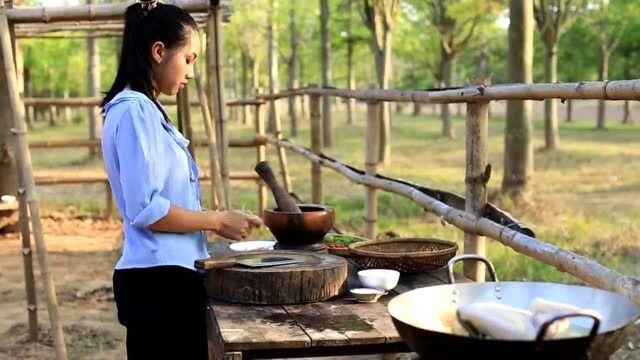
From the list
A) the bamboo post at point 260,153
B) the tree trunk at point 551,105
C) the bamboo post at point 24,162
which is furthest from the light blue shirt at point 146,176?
the tree trunk at point 551,105

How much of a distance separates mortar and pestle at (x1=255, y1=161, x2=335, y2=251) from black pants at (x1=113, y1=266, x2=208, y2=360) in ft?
2.11

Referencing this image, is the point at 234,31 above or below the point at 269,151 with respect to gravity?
above

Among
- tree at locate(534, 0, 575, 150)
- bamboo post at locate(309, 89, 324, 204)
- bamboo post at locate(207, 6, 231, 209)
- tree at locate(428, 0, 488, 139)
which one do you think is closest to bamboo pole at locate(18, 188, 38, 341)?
bamboo post at locate(207, 6, 231, 209)

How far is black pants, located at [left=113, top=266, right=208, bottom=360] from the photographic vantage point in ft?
7.39

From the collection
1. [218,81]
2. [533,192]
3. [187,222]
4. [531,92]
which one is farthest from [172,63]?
[533,192]

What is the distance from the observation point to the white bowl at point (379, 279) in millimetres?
2424

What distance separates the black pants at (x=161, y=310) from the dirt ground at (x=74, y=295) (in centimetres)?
238

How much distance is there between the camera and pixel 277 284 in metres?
2.29

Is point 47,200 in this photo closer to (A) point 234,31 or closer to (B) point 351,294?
(B) point 351,294

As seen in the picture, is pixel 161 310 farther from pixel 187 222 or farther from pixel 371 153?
pixel 371 153

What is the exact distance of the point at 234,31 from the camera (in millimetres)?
28000

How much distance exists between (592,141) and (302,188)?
1119cm

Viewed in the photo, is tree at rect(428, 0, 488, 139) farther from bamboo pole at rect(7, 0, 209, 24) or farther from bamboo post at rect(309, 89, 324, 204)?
bamboo pole at rect(7, 0, 209, 24)

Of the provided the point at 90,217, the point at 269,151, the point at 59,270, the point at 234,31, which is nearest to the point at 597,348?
the point at 59,270
